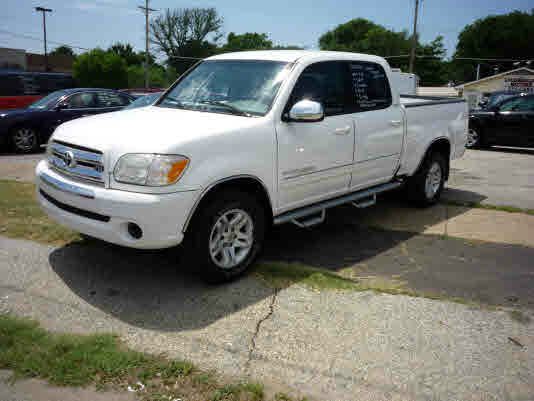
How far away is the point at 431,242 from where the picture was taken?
545 centimetres

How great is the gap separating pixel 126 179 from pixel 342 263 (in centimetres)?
221

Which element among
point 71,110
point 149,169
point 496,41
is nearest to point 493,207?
point 149,169

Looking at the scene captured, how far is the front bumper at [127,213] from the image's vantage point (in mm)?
3518

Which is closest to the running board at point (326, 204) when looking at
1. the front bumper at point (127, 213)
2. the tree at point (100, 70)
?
the front bumper at point (127, 213)

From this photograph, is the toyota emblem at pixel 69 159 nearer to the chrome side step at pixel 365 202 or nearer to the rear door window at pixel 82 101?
the chrome side step at pixel 365 202

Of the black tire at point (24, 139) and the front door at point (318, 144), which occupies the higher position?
the front door at point (318, 144)

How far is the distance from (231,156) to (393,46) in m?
96.8

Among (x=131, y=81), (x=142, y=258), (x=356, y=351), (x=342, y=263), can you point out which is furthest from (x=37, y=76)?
(x=131, y=81)

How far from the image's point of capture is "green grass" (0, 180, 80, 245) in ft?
17.0

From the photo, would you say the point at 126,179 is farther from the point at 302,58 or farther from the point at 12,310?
the point at 302,58

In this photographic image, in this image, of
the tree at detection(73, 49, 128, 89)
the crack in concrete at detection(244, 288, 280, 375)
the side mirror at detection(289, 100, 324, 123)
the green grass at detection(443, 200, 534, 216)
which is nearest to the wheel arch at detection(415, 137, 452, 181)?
the green grass at detection(443, 200, 534, 216)

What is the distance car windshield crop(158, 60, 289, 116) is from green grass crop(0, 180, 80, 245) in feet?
5.64

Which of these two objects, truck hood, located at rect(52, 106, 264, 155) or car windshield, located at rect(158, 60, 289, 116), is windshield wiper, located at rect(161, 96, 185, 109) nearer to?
car windshield, located at rect(158, 60, 289, 116)

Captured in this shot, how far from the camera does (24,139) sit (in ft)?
38.0
